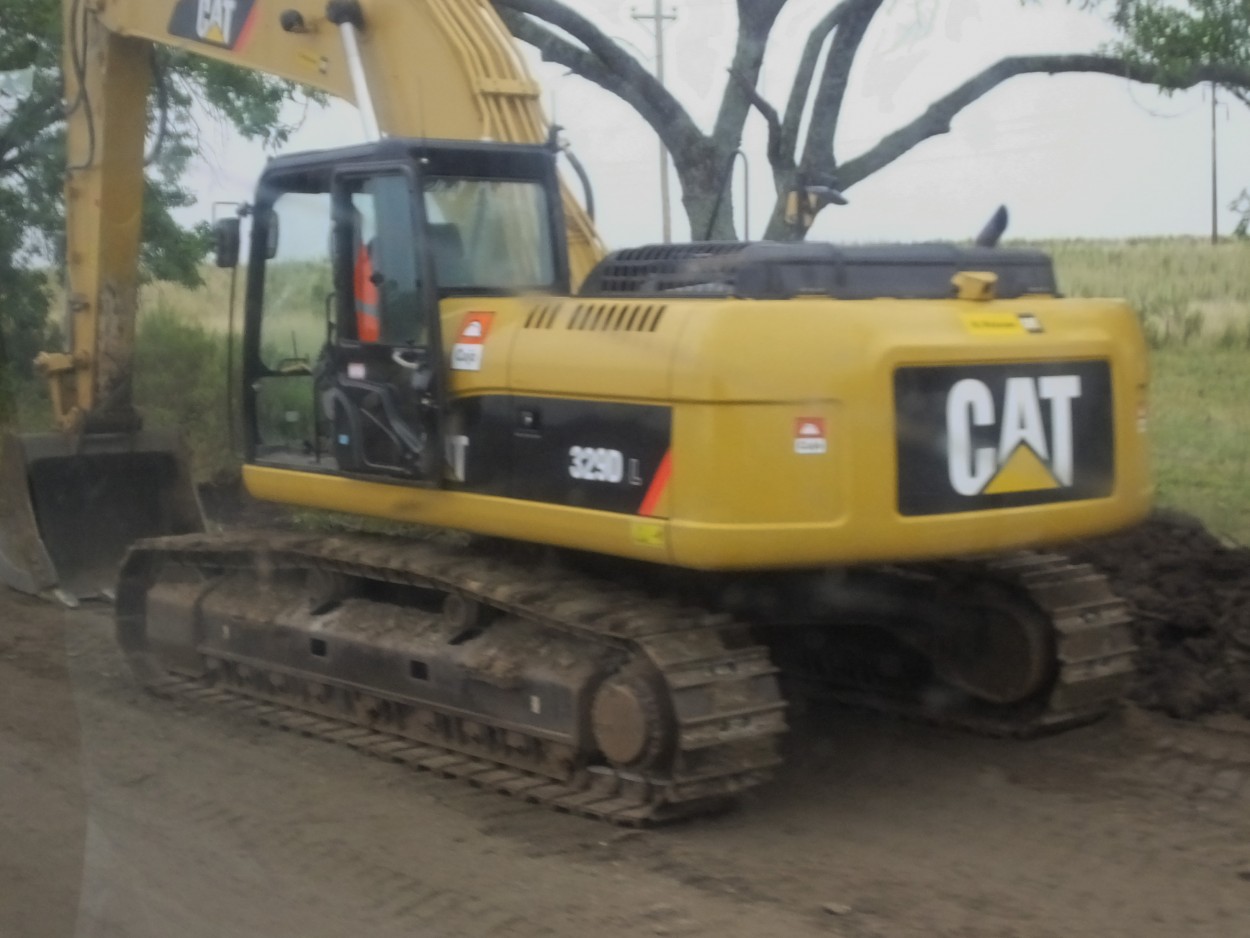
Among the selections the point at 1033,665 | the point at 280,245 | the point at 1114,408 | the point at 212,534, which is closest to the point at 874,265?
the point at 1114,408

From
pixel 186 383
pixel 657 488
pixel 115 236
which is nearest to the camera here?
pixel 657 488

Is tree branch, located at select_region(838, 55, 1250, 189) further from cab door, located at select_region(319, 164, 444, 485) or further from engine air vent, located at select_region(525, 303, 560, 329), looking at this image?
engine air vent, located at select_region(525, 303, 560, 329)

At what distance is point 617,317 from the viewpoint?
5.84 meters

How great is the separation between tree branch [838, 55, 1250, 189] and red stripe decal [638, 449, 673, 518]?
5.64 m

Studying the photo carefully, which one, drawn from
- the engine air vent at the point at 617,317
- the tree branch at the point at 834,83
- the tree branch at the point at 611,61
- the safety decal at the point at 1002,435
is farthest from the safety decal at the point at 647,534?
the tree branch at the point at 611,61

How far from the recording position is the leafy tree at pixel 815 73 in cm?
985

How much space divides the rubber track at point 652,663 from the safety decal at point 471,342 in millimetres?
774

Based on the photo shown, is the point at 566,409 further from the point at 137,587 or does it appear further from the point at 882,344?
the point at 137,587

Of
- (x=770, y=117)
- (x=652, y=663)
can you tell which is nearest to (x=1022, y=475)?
(x=652, y=663)

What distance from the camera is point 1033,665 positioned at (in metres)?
6.76

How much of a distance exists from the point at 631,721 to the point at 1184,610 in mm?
3236

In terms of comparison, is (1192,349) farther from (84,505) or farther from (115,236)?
(84,505)

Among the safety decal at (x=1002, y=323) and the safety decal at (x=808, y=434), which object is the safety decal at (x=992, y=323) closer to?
the safety decal at (x=1002, y=323)

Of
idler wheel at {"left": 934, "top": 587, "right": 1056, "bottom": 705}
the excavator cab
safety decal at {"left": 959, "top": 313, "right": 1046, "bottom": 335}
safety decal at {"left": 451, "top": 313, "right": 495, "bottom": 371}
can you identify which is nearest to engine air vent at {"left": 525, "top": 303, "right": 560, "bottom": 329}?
safety decal at {"left": 451, "top": 313, "right": 495, "bottom": 371}
